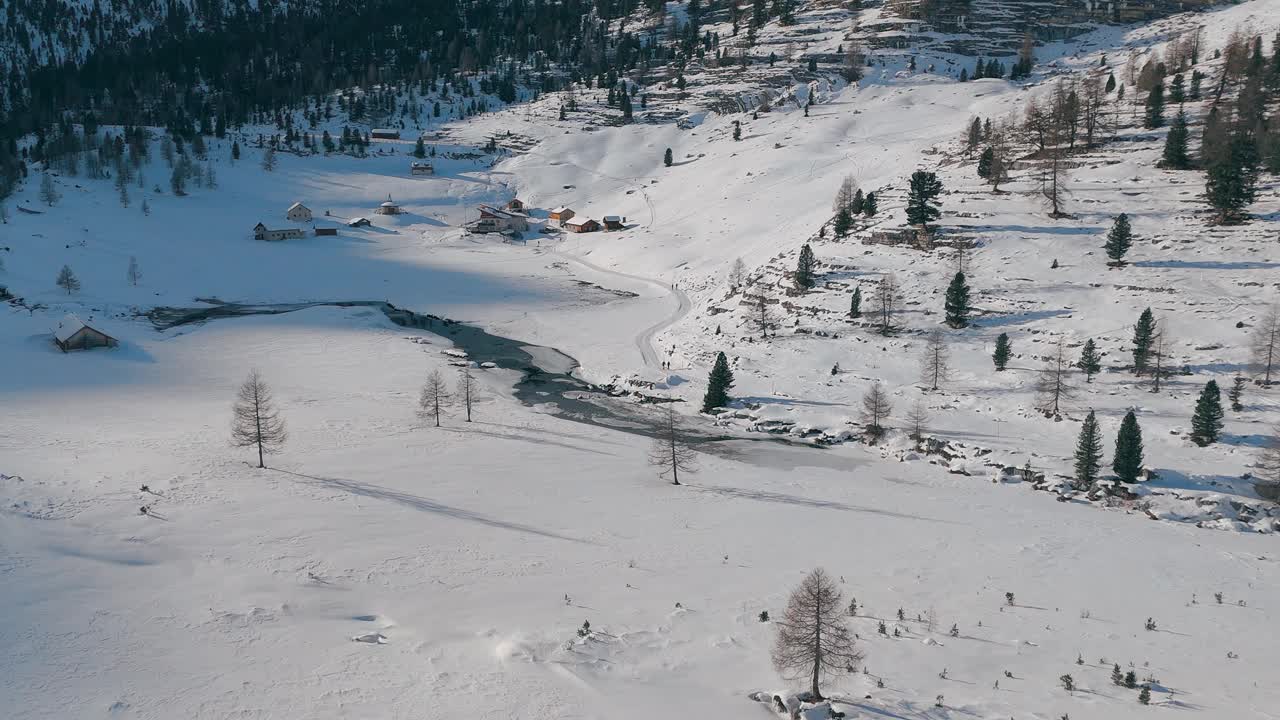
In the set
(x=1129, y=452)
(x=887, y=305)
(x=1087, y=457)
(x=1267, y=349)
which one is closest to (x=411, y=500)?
(x=1087, y=457)

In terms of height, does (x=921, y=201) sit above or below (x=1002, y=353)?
above

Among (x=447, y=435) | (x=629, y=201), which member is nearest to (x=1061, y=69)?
(x=629, y=201)

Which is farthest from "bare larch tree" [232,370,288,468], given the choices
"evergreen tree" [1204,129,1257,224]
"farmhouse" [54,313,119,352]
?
"evergreen tree" [1204,129,1257,224]

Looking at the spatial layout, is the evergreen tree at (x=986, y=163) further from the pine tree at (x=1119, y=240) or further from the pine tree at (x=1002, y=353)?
the pine tree at (x=1002, y=353)

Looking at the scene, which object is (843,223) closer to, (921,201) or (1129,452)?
(921,201)

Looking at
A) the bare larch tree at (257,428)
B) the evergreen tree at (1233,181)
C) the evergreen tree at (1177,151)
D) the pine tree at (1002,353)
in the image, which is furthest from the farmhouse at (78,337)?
the evergreen tree at (1177,151)

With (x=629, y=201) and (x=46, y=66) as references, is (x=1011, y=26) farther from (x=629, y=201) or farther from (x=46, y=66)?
(x=46, y=66)

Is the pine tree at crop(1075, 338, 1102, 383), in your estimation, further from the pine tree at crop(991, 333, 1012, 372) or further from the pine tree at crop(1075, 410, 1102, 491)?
the pine tree at crop(1075, 410, 1102, 491)
